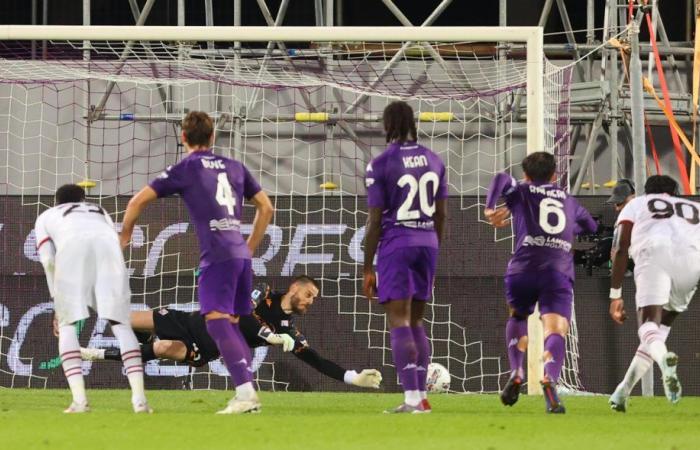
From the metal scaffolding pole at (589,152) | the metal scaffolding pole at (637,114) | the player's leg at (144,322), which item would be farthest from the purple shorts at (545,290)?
the metal scaffolding pole at (589,152)

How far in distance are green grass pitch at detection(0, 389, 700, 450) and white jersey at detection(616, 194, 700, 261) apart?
1221mm

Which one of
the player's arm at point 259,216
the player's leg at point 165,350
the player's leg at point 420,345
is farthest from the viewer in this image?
the player's leg at point 165,350

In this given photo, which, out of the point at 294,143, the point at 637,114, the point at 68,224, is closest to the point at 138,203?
the point at 68,224

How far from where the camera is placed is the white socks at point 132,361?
10023 mm

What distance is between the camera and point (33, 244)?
1493cm

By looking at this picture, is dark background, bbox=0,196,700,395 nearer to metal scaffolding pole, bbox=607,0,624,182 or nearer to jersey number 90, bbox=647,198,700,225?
metal scaffolding pole, bbox=607,0,624,182

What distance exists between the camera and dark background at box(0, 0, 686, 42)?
20359 mm

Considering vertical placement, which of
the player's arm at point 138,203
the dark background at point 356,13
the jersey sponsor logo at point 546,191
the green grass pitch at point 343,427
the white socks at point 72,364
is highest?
the dark background at point 356,13

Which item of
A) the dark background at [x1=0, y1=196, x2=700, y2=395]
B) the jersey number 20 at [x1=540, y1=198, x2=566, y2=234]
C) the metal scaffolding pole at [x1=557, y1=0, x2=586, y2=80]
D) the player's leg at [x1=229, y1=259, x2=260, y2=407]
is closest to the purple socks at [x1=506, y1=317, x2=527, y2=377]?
the jersey number 20 at [x1=540, y1=198, x2=566, y2=234]

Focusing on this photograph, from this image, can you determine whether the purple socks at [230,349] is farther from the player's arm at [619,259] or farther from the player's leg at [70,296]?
the player's arm at [619,259]

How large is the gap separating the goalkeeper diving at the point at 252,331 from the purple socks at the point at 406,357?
10.5 ft

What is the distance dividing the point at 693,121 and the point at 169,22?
23.0 ft

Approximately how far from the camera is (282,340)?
1315 centimetres

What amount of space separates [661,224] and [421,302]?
6.86 ft
